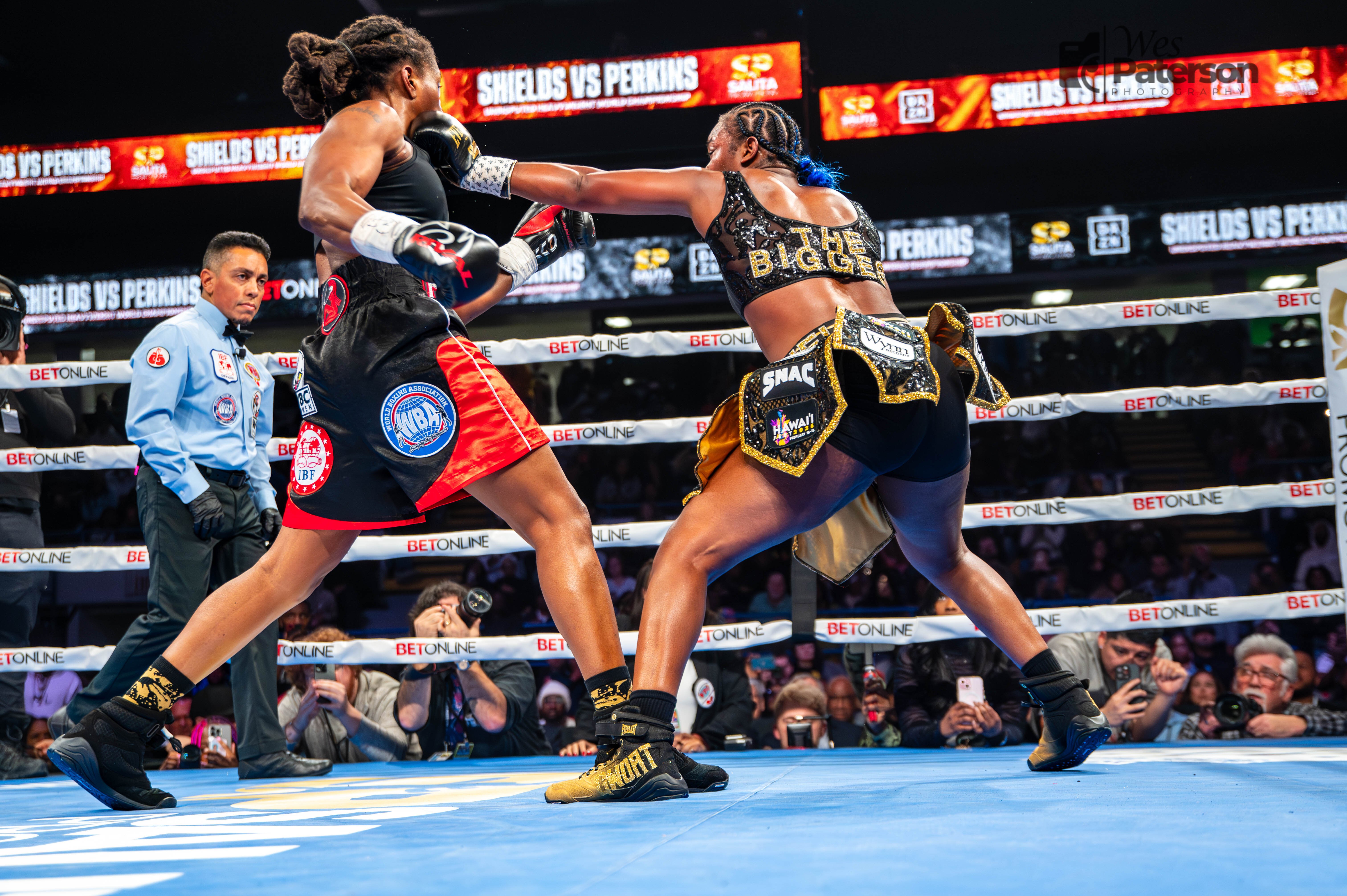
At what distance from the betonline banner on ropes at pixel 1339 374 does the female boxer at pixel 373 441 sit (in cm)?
180

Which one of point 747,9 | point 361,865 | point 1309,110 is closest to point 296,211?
point 747,9

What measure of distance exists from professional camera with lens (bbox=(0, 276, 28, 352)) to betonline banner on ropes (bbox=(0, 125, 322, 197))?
4.12 meters

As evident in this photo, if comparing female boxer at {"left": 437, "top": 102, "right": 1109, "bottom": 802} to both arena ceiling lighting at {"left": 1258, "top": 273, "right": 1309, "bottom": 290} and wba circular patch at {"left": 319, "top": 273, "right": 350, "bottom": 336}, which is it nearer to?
wba circular patch at {"left": 319, "top": 273, "right": 350, "bottom": 336}

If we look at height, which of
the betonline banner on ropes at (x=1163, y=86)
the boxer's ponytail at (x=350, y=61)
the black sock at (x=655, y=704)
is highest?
the betonline banner on ropes at (x=1163, y=86)

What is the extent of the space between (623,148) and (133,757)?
686 cm

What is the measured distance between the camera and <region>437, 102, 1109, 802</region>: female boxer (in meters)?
1.79

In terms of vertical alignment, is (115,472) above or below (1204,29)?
below

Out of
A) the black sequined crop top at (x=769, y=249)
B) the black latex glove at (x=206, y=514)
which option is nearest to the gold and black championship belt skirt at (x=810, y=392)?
the black sequined crop top at (x=769, y=249)

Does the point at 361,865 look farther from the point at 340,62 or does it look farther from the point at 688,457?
the point at 688,457

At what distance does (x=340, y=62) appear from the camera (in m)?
1.98

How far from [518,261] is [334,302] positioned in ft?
1.15

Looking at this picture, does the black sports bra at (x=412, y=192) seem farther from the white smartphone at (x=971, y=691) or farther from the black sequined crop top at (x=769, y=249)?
the white smartphone at (x=971, y=691)

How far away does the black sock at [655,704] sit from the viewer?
5.61 ft

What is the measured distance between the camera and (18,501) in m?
3.56
